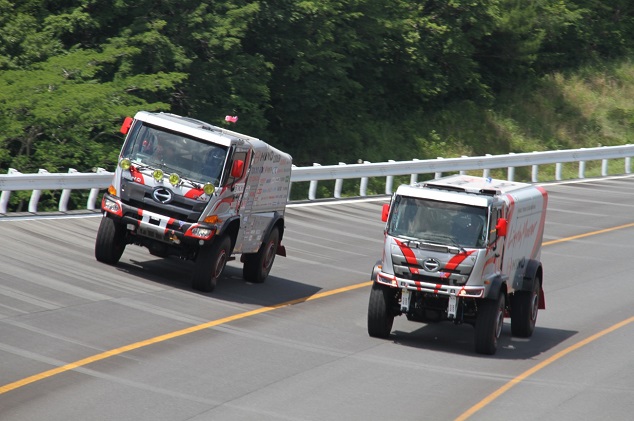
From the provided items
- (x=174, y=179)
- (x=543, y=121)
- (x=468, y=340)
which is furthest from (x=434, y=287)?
(x=543, y=121)

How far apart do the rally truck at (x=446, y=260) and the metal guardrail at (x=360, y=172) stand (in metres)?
9.54

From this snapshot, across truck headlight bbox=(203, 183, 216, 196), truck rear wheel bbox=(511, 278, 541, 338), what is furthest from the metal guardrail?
truck rear wheel bbox=(511, 278, 541, 338)

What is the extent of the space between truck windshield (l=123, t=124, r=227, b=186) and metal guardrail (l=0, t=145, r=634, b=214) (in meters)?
5.12

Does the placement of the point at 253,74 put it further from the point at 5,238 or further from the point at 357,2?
the point at 5,238

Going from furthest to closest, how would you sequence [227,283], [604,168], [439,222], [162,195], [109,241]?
[604,168]
[227,283]
[109,241]
[162,195]
[439,222]

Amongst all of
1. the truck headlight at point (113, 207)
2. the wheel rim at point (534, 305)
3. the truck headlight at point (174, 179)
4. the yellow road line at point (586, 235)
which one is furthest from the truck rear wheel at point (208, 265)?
the yellow road line at point (586, 235)

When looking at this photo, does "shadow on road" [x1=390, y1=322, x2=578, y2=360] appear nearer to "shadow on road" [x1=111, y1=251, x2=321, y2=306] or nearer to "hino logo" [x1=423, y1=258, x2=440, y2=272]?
"hino logo" [x1=423, y1=258, x2=440, y2=272]

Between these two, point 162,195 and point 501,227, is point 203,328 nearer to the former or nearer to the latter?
point 162,195

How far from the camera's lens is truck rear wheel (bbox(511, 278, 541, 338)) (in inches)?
653

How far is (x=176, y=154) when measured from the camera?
691 inches

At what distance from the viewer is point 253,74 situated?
3934 centimetres

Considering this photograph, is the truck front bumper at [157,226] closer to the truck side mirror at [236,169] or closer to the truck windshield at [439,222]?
the truck side mirror at [236,169]

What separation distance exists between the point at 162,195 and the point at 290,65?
86.2 feet

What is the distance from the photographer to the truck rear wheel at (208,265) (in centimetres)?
1717
